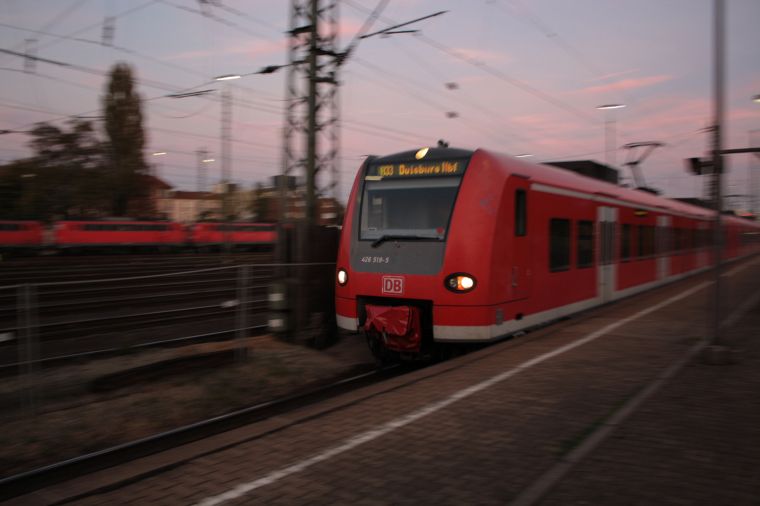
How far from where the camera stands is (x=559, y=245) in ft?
31.5

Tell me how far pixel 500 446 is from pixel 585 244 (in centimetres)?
719

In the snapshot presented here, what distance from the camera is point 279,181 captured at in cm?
1380

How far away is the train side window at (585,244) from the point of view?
34.9ft

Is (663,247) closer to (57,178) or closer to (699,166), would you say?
(699,166)

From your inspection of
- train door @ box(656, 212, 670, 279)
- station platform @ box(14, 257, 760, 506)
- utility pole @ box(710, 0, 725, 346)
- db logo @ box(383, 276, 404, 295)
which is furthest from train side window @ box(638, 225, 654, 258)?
db logo @ box(383, 276, 404, 295)

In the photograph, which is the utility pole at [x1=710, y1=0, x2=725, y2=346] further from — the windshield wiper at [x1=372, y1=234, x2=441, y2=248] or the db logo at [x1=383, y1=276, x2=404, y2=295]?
the db logo at [x1=383, y1=276, x2=404, y2=295]

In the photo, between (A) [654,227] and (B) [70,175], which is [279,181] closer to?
(A) [654,227]

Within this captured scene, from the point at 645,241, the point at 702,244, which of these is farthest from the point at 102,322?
the point at 702,244

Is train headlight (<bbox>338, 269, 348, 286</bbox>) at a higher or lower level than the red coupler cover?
higher

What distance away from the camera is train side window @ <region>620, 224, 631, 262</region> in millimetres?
13434

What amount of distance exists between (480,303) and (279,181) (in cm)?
767

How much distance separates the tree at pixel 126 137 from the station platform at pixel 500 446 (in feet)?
170

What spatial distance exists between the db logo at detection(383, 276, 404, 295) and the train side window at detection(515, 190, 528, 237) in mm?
1709

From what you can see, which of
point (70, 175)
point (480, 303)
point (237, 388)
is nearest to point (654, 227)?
point (480, 303)
